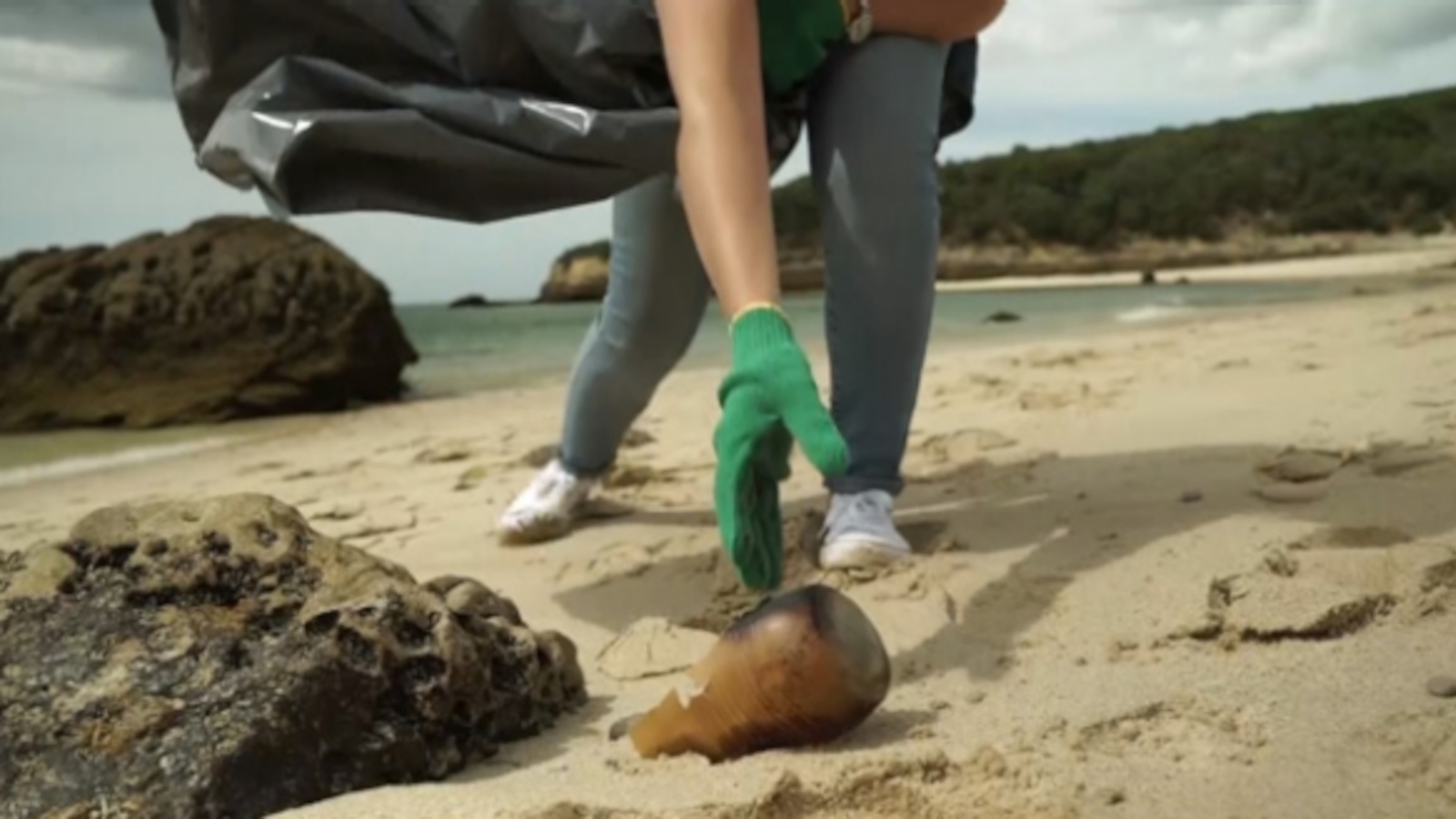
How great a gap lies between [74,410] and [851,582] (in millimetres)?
5129

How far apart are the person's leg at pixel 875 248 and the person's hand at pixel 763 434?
0.53m

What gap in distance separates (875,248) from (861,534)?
1.34ft

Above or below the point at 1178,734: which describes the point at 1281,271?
below

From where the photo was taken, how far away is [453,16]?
205cm

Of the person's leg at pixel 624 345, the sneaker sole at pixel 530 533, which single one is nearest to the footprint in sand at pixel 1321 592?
the person's leg at pixel 624 345

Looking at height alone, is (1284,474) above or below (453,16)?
below

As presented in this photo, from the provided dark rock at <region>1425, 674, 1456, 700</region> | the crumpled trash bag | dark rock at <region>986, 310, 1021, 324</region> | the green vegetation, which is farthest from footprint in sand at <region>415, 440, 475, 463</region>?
the green vegetation

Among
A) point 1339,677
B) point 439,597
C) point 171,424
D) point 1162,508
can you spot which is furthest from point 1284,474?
point 171,424

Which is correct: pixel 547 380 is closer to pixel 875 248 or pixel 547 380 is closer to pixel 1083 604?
pixel 875 248

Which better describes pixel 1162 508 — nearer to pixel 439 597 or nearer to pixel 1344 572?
pixel 1344 572

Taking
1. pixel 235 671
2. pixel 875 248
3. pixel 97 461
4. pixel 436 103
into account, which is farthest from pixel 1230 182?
pixel 235 671

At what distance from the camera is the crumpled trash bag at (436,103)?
2002 millimetres

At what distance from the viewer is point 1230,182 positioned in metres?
16.6

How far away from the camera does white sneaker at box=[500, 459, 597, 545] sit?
269cm
